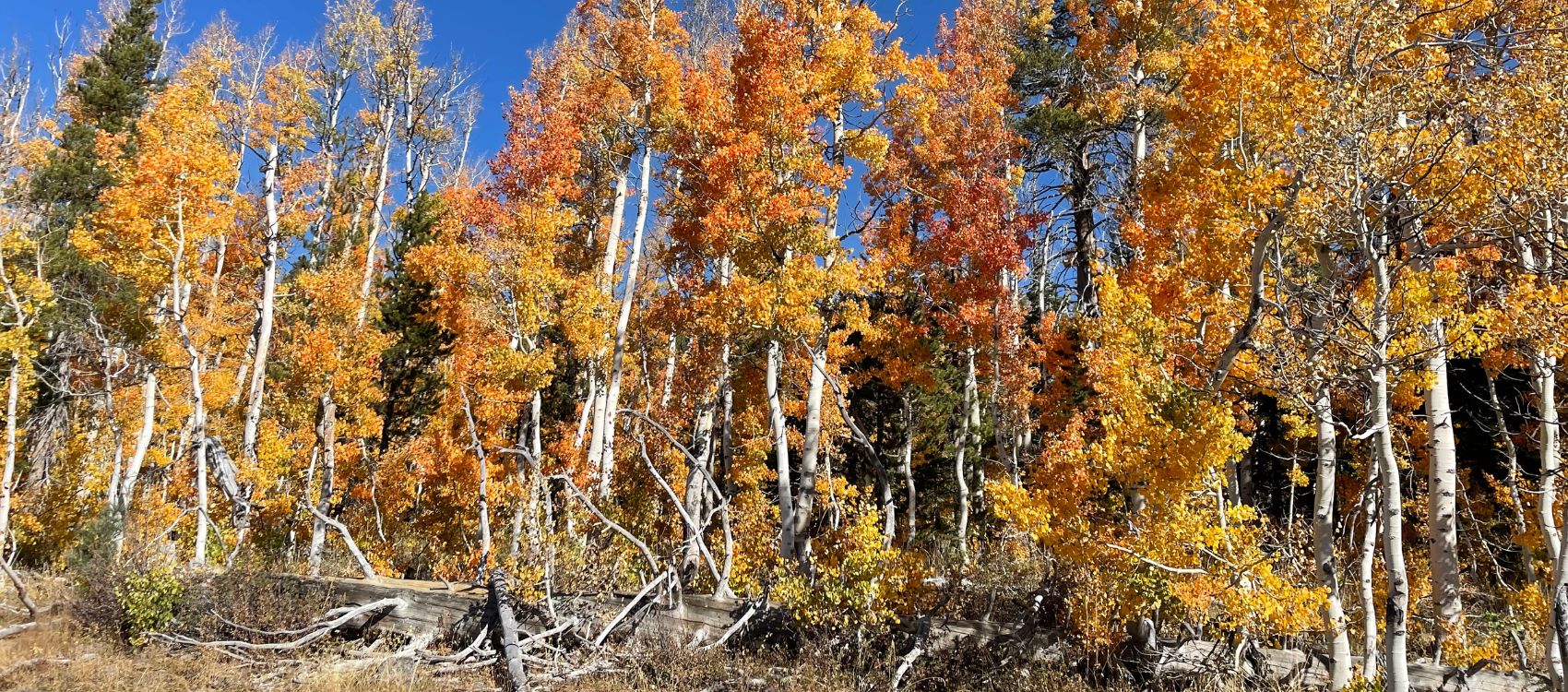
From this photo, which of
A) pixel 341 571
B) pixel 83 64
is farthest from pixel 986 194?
pixel 83 64

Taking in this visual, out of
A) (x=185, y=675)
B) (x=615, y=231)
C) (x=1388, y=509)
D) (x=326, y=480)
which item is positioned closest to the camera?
(x=1388, y=509)

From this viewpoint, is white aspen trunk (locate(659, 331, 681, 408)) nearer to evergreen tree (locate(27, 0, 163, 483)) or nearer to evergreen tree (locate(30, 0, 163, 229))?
evergreen tree (locate(27, 0, 163, 483))

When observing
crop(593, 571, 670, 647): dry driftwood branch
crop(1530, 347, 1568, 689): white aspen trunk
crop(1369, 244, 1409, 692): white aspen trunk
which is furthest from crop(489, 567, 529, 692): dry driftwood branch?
crop(1530, 347, 1568, 689): white aspen trunk

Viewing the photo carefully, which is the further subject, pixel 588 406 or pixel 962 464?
pixel 962 464

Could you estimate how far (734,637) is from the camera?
31.3 feet

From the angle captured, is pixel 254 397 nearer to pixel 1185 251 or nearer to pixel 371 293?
pixel 371 293

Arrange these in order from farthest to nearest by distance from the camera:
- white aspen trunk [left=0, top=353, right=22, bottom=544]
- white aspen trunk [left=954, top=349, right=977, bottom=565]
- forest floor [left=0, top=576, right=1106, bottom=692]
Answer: white aspen trunk [left=954, top=349, right=977, bottom=565]
white aspen trunk [left=0, top=353, right=22, bottom=544]
forest floor [left=0, top=576, right=1106, bottom=692]

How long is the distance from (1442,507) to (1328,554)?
66.1 inches

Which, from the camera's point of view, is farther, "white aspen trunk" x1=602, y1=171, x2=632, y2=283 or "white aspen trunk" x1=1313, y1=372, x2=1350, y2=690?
"white aspen trunk" x1=602, y1=171, x2=632, y2=283

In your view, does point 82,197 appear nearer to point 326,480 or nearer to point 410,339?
point 410,339

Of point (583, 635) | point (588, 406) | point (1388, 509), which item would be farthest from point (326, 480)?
point (1388, 509)

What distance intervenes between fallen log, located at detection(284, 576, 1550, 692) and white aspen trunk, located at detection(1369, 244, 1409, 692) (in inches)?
76.6

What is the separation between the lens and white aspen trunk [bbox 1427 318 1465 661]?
7.41 meters

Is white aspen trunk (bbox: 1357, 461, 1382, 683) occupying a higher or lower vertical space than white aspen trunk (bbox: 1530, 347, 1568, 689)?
lower
